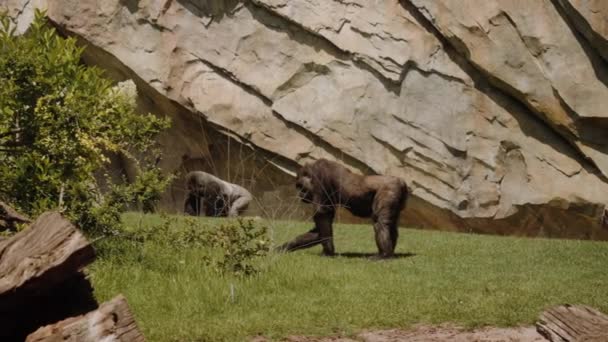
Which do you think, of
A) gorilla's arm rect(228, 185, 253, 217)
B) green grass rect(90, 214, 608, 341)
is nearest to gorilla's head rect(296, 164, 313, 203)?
green grass rect(90, 214, 608, 341)

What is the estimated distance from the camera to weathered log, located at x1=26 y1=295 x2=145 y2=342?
16.5 ft

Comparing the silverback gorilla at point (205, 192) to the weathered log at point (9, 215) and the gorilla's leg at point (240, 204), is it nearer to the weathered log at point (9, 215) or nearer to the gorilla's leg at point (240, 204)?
the gorilla's leg at point (240, 204)

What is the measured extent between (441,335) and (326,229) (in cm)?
513

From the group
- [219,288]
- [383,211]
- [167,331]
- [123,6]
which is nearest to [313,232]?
[383,211]

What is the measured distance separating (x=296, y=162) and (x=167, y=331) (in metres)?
11.8

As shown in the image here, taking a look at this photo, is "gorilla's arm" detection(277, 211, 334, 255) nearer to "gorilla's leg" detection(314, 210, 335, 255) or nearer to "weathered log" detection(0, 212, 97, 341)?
"gorilla's leg" detection(314, 210, 335, 255)

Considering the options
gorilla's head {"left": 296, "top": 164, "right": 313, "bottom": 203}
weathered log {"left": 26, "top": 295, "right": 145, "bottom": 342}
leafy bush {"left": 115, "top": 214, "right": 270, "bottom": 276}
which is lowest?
weathered log {"left": 26, "top": 295, "right": 145, "bottom": 342}

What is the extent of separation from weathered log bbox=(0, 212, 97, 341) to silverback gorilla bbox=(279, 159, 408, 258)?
21.4 ft

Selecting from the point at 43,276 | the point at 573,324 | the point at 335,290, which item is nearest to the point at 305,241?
the point at 335,290

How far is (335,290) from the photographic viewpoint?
29.6ft

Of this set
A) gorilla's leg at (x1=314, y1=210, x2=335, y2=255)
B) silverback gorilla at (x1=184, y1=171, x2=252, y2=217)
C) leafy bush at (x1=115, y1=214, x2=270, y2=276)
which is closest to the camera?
leafy bush at (x1=115, y1=214, x2=270, y2=276)

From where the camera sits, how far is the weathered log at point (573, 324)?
20.3 ft

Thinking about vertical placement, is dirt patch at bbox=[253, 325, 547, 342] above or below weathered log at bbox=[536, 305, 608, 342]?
below

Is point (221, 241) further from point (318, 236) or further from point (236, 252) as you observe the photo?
point (318, 236)
